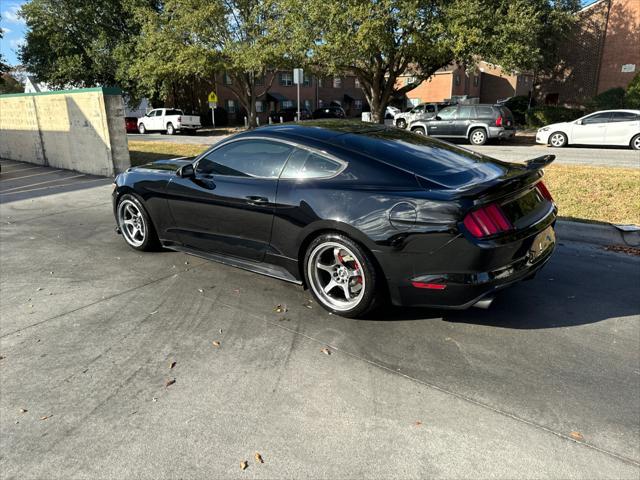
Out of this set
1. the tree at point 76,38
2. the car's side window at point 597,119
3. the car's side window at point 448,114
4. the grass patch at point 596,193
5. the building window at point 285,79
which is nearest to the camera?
the grass patch at point 596,193

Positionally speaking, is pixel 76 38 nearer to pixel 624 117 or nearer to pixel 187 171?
pixel 624 117

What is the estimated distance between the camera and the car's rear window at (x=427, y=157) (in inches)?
139

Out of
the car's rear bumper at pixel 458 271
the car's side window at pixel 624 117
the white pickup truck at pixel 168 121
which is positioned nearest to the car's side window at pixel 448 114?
the car's side window at pixel 624 117

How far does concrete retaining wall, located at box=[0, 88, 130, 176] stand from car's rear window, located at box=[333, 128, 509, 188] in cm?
879

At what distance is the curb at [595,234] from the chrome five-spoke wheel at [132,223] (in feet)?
17.2

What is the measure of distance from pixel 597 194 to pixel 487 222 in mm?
5479

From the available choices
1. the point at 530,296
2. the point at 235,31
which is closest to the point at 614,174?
the point at 530,296

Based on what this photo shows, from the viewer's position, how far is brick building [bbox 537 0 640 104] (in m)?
28.8

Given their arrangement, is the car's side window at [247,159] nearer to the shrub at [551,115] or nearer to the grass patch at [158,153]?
the grass patch at [158,153]

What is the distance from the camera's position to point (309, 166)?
387 centimetres

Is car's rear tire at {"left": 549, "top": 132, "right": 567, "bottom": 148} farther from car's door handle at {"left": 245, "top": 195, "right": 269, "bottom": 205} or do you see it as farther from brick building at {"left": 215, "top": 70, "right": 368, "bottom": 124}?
brick building at {"left": 215, "top": 70, "right": 368, "bottom": 124}

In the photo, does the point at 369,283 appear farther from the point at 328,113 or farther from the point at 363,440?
the point at 328,113

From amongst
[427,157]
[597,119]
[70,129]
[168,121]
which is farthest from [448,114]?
[168,121]

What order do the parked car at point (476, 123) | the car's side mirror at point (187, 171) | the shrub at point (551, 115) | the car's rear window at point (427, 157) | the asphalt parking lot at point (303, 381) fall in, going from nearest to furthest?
the asphalt parking lot at point (303, 381) < the car's rear window at point (427, 157) < the car's side mirror at point (187, 171) < the parked car at point (476, 123) < the shrub at point (551, 115)
